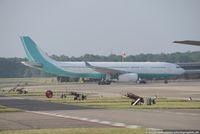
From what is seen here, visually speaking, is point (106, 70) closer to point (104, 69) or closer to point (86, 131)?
point (104, 69)

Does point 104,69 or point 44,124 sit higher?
point 104,69

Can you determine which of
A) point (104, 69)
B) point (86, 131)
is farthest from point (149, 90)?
point (86, 131)

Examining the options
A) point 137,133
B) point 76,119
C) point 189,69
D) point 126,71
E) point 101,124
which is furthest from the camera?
point 189,69

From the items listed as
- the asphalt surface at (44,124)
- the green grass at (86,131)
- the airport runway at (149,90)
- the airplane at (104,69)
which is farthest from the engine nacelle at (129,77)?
the green grass at (86,131)

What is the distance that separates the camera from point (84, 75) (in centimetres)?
12750

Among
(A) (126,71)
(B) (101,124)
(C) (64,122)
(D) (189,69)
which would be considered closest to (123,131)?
(B) (101,124)

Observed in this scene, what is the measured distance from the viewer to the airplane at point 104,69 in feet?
411

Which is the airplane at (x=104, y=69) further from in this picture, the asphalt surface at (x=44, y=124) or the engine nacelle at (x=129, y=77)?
the asphalt surface at (x=44, y=124)

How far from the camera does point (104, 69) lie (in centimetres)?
12500

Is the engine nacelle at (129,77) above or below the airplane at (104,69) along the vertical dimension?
below

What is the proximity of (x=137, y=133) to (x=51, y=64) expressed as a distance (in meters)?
108

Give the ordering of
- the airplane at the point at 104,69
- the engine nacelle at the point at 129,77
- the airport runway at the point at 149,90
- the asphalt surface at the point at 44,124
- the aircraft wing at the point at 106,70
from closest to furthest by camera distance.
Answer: the asphalt surface at the point at 44,124, the airport runway at the point at 149,90, the engine nacelle at the point at 129,77, the aircraft wing at the point at 106,70, the airplane at the point at 104,69

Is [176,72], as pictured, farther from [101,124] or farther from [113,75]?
[101,124]

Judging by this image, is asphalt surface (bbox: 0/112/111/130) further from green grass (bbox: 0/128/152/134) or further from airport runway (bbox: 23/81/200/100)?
airport runway (bbox: 23/81/200/100)
